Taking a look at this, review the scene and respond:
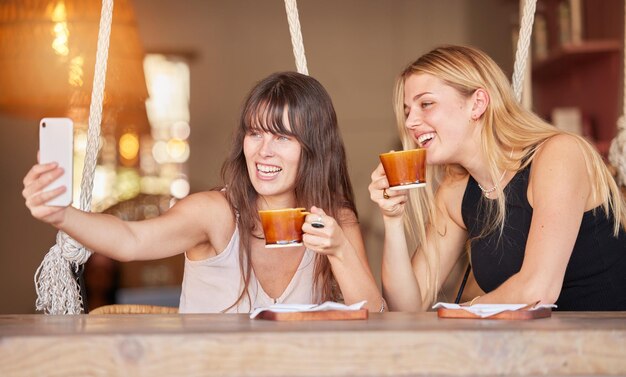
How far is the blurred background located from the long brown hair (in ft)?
9.61

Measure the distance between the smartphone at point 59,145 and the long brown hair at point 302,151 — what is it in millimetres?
627

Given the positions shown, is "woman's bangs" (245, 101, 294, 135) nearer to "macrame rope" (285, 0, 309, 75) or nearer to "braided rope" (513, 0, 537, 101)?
"macrame rope" (285, 0, 309, 75)

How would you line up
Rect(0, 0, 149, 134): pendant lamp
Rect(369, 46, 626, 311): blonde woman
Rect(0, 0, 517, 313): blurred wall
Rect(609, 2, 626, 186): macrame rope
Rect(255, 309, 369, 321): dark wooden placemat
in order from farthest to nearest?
Rect(0, 0, 517, 313): blurred wall, Rect(0, 0, 149, 134): pendant lamp, Rect(609, 2, 626, 186): macrame rope, Rect(369, 46, 626, 311): blonde woman, Rect(255, 309, 369, 321): dark wooden placemat

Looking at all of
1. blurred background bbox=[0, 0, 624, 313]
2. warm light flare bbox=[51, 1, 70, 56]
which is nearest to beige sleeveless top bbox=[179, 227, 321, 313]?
warm light flare bbox=[51, 1, 70, 56]

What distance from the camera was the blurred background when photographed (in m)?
5.07

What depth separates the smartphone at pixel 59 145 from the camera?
1400 mm

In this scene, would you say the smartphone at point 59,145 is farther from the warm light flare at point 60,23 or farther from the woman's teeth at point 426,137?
the warm light flare at point 60,23

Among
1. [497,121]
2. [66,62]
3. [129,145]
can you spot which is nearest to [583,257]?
[497,121]

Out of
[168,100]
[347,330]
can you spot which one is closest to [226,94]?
[168,100]

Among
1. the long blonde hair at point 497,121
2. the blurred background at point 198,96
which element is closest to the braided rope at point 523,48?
the long blonde hair at point 497,121

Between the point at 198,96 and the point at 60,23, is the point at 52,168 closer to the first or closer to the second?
the point at 60,23

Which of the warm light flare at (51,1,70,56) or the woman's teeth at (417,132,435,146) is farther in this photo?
the warm light flare at (51,1,70,56)

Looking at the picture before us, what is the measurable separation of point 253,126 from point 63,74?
11.0 ft

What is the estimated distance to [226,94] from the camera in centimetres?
558
